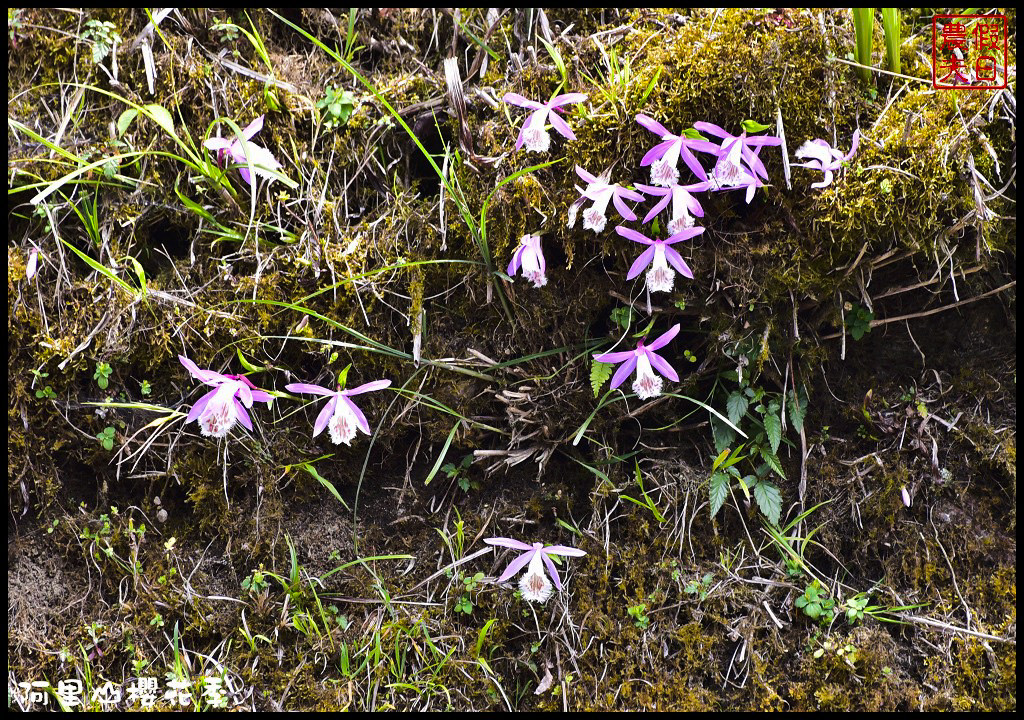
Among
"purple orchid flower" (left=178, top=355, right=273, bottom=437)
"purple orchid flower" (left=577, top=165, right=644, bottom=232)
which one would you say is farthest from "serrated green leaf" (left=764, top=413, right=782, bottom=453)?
"purple orchid flower" (left=178, top=355, right=273, bottom=437)

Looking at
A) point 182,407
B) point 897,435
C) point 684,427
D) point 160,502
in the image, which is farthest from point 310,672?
point 897,435

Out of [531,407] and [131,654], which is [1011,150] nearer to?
[531,407]

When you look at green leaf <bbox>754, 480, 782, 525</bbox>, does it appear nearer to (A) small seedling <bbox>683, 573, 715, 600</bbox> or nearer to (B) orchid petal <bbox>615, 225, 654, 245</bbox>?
(A) small seedling <bbox>683, 573, 715, 600</bbox>

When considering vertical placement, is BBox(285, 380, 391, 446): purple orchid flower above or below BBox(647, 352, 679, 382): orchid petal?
below

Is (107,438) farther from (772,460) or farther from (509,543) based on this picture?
(772,460)

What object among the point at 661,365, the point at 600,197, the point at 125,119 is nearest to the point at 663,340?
the point at 661,365

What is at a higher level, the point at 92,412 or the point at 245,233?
the point at 245,233
